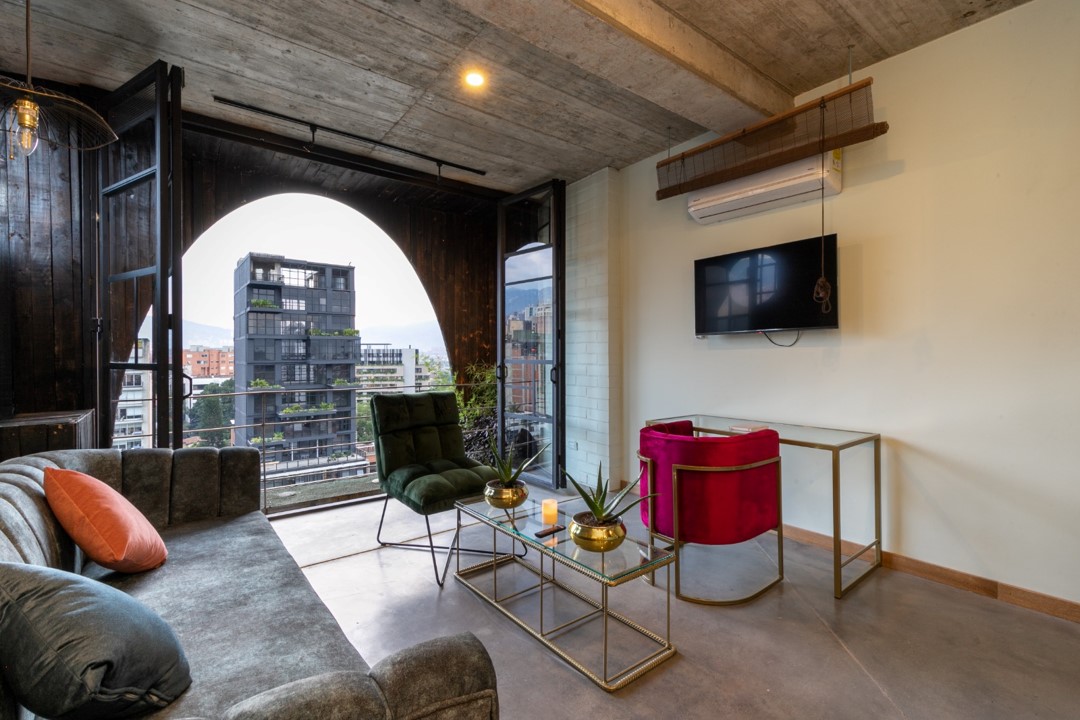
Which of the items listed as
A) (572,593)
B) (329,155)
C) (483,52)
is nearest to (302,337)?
(329,155)

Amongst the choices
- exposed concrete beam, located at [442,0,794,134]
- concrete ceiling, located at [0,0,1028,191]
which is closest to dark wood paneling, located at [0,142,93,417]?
concrete ceiling, located at [0,0,1028,191]

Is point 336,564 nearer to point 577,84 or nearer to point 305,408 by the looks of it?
point 305,408

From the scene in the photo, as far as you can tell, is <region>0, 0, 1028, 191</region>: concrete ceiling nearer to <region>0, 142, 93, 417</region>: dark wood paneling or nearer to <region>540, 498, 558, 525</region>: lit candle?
<region>0, 142, 93, 417</region>: dark wood paneling

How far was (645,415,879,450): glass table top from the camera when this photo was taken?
2.50m

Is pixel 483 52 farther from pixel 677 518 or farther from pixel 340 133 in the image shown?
pixel 677 518

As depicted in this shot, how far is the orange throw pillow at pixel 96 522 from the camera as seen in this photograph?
5.09ft

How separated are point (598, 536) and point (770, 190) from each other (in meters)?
2.32

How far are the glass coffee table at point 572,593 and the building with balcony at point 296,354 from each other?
2455 millimetres

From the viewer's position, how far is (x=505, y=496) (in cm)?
239

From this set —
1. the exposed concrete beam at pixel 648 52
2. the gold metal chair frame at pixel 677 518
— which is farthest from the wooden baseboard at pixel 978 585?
the exposed concrete beam at pixel 648 52

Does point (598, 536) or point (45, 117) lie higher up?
point (45, 117)

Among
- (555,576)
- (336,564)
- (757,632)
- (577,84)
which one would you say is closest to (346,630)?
(336,564)

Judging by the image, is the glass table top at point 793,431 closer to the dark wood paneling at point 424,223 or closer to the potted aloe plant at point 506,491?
the potted aloe plant at point 506,491

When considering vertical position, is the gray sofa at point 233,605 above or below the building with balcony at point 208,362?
below
